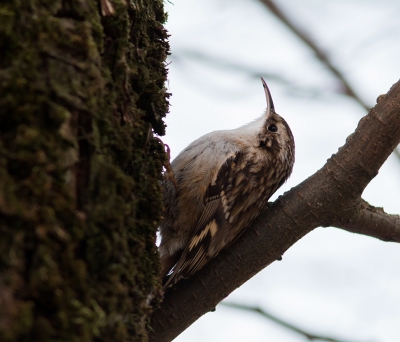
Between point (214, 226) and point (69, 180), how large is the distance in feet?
5.00

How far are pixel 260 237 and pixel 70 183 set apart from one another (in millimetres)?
1130

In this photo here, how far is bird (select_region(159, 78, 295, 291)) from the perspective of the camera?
251 centimetres

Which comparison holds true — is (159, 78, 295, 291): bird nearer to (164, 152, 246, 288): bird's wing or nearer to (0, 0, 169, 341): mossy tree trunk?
(164, 152, 246, 288): bird's wing

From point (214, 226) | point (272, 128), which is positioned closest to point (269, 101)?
point (272, 128)

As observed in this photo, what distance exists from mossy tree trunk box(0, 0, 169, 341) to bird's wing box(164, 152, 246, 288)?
815 mm

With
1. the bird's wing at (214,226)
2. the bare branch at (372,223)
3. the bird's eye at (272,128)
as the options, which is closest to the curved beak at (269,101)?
the bird's eye at (272,128)

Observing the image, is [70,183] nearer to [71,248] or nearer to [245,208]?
[71,248]

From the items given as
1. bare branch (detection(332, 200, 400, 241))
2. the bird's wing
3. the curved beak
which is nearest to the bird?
the bird's wing

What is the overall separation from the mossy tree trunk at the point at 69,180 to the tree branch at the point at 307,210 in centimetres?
61

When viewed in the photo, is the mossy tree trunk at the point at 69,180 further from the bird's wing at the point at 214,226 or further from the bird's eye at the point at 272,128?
the bird's eye at the point at 272,128

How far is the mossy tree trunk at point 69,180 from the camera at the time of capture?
1.03 metres

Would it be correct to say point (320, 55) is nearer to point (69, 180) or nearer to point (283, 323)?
point (283, 323)

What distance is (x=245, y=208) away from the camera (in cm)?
260

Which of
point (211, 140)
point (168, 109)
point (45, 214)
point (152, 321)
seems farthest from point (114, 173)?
point (211, 140)
